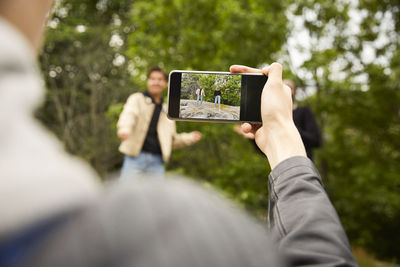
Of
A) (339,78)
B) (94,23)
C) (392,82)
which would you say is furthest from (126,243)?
(94,23)

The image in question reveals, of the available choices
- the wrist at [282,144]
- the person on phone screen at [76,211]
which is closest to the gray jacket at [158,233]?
the person on phone screen at [76,211]

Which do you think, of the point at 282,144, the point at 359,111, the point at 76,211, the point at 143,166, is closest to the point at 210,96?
the point at 282,144

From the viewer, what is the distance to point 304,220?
749 millimetres

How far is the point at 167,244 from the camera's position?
1.26 feet

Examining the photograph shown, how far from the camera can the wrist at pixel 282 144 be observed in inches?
40.1

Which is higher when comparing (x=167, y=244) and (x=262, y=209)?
(x=167, y=244)

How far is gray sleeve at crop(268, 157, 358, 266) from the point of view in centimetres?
69

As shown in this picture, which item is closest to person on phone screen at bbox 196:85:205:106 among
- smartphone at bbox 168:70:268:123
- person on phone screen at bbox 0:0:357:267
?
smartphone at bbox 168:70:268:123

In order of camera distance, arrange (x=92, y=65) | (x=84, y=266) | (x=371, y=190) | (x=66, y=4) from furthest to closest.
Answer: (x=66, y=4) → (x=92, y=65) → (x=371, y=190) → (x=84, y=266)

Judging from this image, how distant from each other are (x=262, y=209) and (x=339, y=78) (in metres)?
3.02

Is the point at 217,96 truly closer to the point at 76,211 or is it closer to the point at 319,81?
the point at 76,211

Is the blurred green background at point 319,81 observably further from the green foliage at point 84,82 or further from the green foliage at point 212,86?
the green foliage at point 84,82

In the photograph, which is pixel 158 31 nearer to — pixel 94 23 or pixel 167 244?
pixel 167 244

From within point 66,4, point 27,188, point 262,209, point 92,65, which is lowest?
point 262,209
